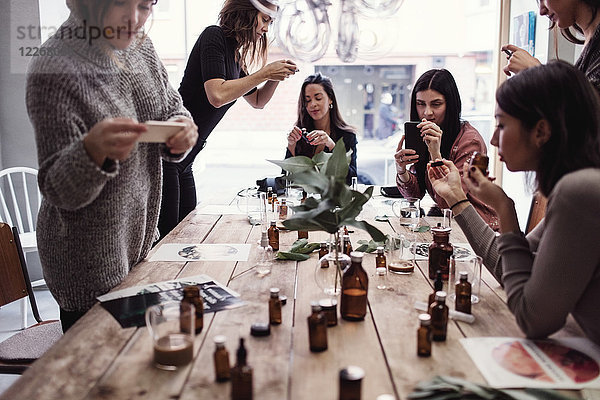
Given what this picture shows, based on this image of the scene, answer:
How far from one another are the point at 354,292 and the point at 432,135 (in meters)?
1.35

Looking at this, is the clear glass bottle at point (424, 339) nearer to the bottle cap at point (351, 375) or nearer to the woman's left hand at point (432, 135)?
the bottle cap at point (351, 375)

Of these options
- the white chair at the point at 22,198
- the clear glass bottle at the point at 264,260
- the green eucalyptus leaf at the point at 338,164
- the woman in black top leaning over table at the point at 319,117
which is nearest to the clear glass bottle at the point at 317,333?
the green eucalyptus leaf at the point at 338,164

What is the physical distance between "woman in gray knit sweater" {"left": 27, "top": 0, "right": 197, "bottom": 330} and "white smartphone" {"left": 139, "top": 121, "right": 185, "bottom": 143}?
5 centimetres

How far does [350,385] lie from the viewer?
35.4 inches

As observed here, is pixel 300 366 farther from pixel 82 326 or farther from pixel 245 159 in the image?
pixel 245 159

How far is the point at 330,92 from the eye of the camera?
3426 millimetres

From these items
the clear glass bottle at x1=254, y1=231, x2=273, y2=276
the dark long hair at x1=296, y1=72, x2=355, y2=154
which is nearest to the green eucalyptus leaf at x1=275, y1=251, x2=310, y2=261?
the clear glass bottle at x1=254, y1=231, x2=273, y2=276

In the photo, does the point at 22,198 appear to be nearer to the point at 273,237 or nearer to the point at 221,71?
the point at 221,71

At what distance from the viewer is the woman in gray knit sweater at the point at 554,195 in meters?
1.09

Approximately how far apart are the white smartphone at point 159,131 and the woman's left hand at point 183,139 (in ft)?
0.12

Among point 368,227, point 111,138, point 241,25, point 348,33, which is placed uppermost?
point 241,25

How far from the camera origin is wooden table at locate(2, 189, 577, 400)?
98 centimetres

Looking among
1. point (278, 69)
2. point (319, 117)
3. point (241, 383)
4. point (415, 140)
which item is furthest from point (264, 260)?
point (319, 117)

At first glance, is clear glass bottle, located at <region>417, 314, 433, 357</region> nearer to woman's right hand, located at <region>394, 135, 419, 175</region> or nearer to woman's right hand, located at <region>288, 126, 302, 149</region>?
woman's right hand, located at <region>394, 135, 419, 175</region>
